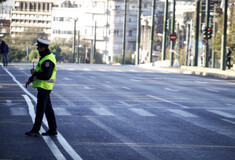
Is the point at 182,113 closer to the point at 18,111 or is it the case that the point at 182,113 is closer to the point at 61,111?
the point at 61,111

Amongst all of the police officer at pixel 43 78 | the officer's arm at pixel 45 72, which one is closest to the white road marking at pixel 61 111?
the police officer at pixel 43 78

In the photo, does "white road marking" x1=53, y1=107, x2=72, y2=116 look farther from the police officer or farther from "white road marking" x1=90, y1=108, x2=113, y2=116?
the police officer

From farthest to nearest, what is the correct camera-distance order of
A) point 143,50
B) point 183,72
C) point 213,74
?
point 143,50 < point 183,72 < point 213,74

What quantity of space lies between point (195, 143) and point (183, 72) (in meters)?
38.6

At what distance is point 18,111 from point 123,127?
3.83 m

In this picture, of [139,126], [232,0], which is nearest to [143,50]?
[232,0]

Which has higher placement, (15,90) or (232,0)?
(232,0)

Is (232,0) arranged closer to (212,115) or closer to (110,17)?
(212,115)

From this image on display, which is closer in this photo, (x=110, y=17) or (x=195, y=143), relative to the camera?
(x=195, y=143)

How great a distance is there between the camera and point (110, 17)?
175875mm

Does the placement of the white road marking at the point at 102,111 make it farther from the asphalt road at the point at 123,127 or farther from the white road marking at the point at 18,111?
the white road marking at the point at 18,111

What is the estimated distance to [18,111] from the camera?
16.3 m

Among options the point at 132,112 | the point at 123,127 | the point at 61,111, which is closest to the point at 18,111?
the point at 61,111

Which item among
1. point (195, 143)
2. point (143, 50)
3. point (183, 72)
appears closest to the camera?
point (195, 143)
